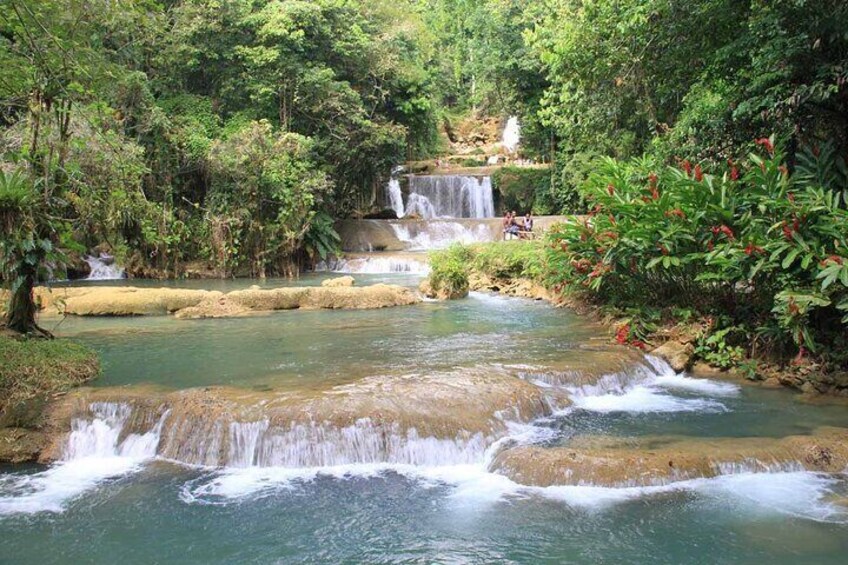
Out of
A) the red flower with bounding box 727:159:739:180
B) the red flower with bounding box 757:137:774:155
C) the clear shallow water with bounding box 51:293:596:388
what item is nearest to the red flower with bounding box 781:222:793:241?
the red flower with bounding box 757:137:774:155

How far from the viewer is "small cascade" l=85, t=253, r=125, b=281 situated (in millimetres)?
22750

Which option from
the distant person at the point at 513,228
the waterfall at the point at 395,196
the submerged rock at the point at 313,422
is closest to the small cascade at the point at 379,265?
the distant person at the point at 513,228

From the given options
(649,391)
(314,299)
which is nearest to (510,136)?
(314,299)

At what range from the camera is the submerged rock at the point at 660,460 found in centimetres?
621

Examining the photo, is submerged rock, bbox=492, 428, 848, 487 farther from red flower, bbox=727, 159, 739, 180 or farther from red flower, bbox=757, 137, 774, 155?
red flower, bbox=727, 159, 739, 180

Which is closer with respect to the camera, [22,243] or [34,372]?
[34,372]

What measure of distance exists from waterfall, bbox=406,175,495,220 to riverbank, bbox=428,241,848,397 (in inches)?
501

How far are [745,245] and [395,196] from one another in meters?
23.4

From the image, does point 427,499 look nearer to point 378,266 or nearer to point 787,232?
point 787,232

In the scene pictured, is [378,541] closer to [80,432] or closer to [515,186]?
[80,432]

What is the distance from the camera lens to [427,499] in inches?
237

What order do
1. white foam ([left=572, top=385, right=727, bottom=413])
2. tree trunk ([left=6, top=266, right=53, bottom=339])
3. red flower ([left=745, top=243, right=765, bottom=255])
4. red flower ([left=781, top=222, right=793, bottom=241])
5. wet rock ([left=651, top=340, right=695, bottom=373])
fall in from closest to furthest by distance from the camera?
white foam ([left=572, top=385, right=727, bottom=413]) < red flower ([left=781, top=222, right=793, bottom=241]) < red flower ([left=745, top=243, right=765, bottom=255]) < tree trunk ([left=6, top=266, right=53, bottom=339]) < wet rock ([left=651, top=340, right=695, bottom=373])

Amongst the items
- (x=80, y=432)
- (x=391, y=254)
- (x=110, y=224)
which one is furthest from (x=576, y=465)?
(x=391, y=254)

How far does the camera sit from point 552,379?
867cm
